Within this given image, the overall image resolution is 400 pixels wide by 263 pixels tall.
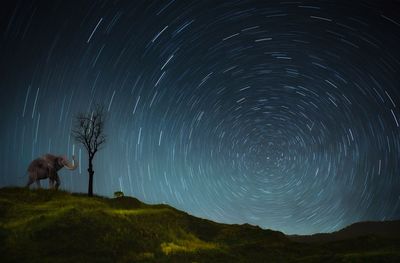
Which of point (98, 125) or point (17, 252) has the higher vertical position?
point (98, 125)

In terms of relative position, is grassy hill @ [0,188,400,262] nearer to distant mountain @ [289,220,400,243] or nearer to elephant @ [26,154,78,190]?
elephant @ [26,154,78,190]

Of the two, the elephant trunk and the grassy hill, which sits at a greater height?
the elephant trunk

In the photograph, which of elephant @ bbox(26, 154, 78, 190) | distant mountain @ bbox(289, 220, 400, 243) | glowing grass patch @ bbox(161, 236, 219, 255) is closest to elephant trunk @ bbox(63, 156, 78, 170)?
elephant @ bbox(26, 154, 78, 190)

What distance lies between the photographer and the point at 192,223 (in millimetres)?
37750

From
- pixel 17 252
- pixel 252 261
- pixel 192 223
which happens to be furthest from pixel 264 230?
pixel 17 252

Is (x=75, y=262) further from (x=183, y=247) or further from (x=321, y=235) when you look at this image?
(x=321, y=235)

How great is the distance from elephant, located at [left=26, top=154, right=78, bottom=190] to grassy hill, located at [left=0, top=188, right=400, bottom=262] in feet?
4.49

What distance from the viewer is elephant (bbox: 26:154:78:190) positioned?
118 feet

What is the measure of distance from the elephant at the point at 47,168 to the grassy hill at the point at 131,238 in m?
1.37

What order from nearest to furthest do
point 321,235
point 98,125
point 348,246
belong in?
point 348,246, point 98,125, point 321,235

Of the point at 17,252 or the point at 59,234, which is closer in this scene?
the point at 17,252

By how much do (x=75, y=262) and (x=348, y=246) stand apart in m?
24.8

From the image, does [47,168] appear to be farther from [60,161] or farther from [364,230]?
[364,230]

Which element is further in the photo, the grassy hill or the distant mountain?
the distant mountain
